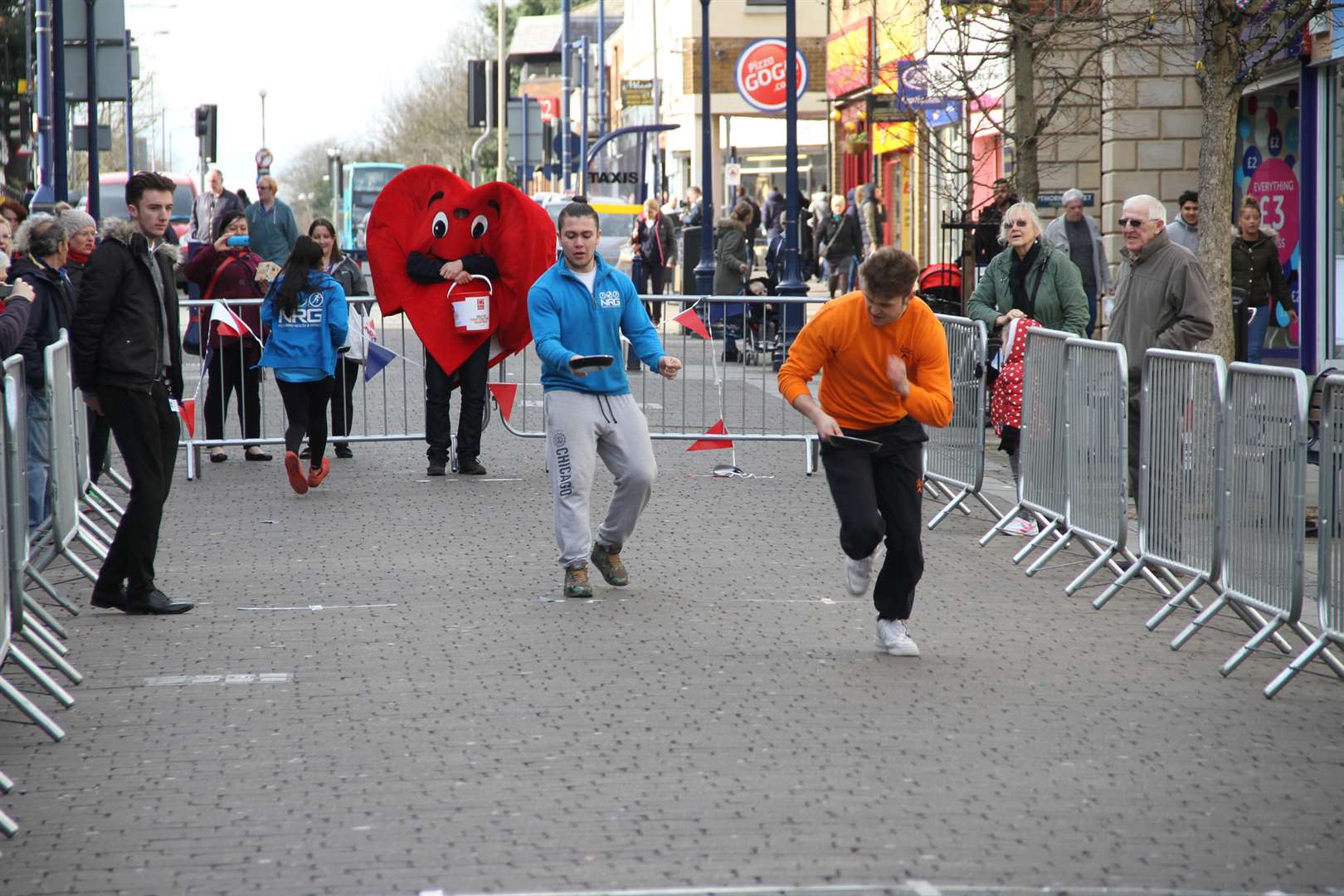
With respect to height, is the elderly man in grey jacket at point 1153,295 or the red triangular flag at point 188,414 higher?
the elderly man in grey jacket at point 1153,295

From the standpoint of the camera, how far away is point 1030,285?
38.3ft

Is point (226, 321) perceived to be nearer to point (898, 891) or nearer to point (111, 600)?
point (111, 600)

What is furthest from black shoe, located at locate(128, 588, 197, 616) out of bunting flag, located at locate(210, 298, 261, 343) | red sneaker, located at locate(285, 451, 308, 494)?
bunting flag, located at locate(210, 298, 261, 343)

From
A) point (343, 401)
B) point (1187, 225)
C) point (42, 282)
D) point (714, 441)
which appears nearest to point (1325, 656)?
point (714, 441)

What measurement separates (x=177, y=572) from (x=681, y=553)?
8.70 feet

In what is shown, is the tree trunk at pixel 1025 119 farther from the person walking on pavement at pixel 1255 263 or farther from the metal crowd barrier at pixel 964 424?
the metal crowd barrier at pixel 964 424

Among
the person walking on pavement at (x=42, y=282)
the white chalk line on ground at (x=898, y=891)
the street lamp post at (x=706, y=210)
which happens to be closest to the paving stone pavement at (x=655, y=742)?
the white chalk line on ground at (x=898, y=891)

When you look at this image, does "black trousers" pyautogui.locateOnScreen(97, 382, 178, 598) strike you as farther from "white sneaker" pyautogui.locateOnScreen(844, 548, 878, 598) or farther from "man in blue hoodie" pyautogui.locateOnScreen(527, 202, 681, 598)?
"white sneaker" pyautogui.locateOnScreen(844, 548, 878, 598)

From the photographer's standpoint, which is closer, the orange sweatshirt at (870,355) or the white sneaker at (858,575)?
the orange sweatshirt at (870,355)

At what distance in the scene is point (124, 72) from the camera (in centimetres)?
2086

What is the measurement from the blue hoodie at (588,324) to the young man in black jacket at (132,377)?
5.65 ft

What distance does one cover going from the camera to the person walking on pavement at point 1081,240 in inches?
674

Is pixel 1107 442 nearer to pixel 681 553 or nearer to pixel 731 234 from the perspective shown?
pixel 681 553

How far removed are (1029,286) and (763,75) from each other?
96.2 ft
